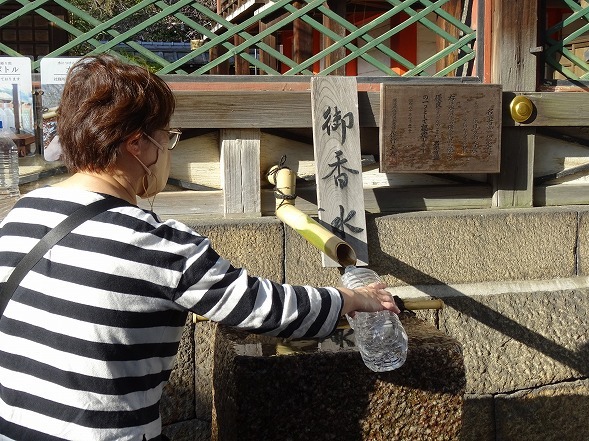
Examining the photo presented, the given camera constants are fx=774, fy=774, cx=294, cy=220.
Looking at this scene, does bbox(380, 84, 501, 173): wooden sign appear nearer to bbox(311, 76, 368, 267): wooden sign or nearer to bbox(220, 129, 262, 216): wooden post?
bbox(311, 76, 368, 267): wooden sign

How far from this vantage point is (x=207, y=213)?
12.9 feet

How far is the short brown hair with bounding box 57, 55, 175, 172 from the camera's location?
1985 mm

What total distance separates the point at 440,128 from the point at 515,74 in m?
0.58

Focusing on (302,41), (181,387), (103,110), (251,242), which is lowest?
(181,387)

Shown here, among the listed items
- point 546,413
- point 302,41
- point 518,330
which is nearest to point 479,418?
point 546,413

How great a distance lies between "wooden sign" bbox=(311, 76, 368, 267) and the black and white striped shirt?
6.02ft

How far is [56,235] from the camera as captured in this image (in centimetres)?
193

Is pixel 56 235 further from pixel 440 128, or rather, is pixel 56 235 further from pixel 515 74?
pixel 515 74

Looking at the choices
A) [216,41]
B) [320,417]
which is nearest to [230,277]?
[320,417]

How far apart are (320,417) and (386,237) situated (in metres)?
1.49

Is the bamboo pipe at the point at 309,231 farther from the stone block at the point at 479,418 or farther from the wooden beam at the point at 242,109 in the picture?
the stone block at the point at 479,418

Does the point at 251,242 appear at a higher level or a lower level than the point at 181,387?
higher

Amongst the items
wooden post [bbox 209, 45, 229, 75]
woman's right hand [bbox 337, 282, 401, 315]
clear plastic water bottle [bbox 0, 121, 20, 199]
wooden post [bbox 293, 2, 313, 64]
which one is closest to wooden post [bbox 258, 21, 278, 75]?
wooden post [bbox 209, 45, 229, 75]

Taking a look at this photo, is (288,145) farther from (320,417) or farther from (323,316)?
(323,316)
